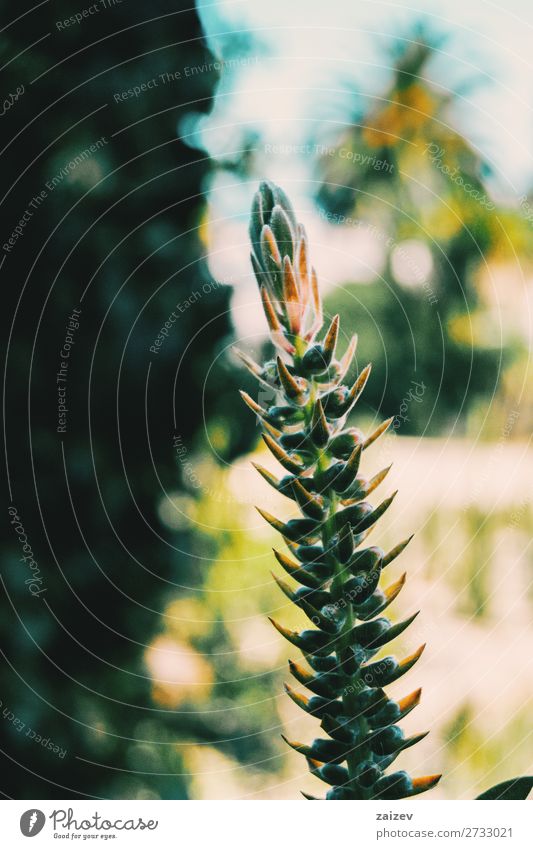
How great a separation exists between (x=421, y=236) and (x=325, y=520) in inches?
19.4

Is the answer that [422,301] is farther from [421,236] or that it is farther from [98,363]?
[98,363]

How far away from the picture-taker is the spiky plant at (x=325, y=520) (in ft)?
0.75

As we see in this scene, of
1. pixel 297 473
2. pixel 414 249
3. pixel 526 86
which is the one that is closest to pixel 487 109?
pixel 526 86

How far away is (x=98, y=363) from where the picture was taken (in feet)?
1.82

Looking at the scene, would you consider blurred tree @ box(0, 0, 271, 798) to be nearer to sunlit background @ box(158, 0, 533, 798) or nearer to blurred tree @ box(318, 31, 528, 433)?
sunlit background @ box(158, 0, 533, 798)

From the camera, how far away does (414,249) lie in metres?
0.64

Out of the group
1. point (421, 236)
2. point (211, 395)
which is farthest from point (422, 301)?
point (211, 395)

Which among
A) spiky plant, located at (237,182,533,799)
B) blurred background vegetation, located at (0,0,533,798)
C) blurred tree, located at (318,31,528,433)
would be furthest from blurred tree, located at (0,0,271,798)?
spiky plant, located at (237,182,533,799)

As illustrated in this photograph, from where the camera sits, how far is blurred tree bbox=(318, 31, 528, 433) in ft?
2.05

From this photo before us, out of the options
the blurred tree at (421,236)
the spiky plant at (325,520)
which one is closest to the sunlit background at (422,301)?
the blurred tree at (421,236)
